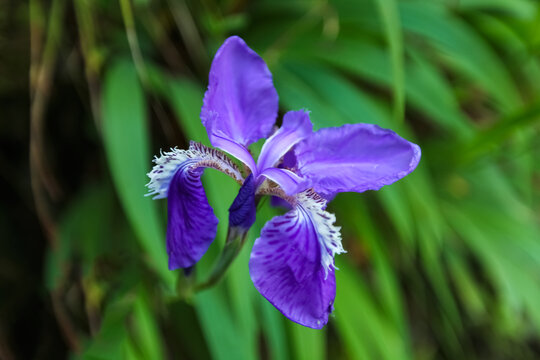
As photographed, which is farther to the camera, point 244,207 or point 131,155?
point 131,155

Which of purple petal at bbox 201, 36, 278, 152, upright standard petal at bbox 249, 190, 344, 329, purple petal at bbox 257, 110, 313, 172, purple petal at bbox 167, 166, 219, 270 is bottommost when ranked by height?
upright standard petal at bbox 249, 190, 344, 329

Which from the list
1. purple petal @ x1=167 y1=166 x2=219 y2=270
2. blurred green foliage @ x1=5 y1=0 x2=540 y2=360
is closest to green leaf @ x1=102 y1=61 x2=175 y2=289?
blurred green foliage @ x1=5 y1=0 x2=540 y2=360

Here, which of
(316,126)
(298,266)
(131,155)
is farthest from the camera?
(316,126)

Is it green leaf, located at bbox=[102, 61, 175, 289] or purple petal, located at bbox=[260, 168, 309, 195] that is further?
green leaf, located at bbox=[102, 61, 175, 289]

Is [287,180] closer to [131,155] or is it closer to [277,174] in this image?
[277,174]

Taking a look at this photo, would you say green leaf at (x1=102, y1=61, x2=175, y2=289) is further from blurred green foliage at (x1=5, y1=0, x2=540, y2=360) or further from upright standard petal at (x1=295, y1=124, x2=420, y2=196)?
upright standard petal at (x1=295, y1=124, x2=420, y2=196)

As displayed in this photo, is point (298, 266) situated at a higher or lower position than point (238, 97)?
lower

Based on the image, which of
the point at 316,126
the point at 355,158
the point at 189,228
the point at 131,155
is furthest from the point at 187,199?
the point at 316,126
